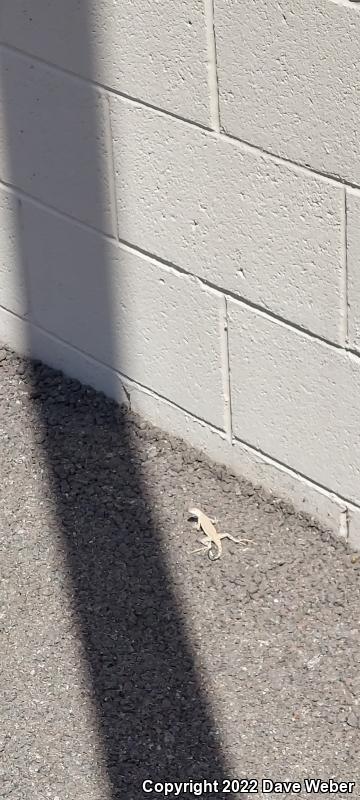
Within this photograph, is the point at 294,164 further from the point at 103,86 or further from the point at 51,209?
the point at 51,209

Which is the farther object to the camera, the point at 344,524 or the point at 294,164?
the point at 344,524

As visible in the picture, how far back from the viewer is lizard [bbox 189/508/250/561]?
368 cm

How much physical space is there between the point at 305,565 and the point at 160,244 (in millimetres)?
937

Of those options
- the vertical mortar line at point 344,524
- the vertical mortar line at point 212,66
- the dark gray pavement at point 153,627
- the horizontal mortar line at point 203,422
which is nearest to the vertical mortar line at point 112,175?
the vertical mortar line at point 212,66

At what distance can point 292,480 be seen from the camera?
372 centimetres

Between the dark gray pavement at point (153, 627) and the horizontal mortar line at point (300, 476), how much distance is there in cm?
12

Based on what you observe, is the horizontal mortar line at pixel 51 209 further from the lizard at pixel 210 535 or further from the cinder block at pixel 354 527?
the cinder block at pixel 354 527

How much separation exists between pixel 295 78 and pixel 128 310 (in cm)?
105

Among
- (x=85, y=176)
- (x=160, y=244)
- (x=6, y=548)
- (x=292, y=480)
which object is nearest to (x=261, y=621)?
(x=292, y=480)

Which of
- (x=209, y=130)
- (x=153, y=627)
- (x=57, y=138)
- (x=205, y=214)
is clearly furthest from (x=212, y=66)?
(x=153, y=627)

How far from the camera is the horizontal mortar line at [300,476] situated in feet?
11.8

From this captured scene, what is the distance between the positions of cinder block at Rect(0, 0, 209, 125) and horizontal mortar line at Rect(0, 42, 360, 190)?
14 mm

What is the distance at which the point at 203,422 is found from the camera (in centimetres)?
392

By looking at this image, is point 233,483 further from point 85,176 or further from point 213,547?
point 85,176
